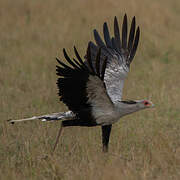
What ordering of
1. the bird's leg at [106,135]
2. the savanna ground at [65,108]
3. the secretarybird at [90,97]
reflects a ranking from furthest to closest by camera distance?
the bird's leg at [106,135] < the savanna ground at [65,108] < the secretarybird at [90,97]

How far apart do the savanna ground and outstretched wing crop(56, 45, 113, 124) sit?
503 mm

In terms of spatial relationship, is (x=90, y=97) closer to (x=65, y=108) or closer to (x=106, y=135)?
(x=106, y=135)

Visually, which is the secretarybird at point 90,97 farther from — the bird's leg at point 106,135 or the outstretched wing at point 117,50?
the outstretched wing at point 117,50

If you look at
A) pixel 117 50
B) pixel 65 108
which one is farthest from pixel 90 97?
pixel 65 108

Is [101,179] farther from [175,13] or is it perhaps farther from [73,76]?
[175,13]

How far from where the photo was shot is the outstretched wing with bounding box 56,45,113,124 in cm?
454

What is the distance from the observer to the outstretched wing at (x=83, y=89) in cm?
454

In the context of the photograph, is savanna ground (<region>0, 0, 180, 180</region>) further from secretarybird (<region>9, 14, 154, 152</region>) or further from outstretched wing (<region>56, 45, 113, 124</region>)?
outstretched wing (<region>56, 45, 113, 124</region>)

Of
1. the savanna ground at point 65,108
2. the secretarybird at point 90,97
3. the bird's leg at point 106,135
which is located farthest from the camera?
the bird's leg at point 106,135

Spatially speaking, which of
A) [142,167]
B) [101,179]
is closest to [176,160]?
[142,167]

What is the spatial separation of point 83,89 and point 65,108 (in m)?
2.07

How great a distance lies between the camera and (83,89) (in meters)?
4.82

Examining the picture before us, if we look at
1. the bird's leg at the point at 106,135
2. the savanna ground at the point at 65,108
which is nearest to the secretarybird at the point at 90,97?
the bird's leg at the point at 106,135

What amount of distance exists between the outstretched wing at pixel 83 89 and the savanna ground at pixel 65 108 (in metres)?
0.50
